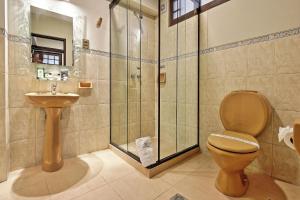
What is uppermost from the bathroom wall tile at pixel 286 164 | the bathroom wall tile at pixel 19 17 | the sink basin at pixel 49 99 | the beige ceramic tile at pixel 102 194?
the bathroom wall tile at pixel 19 17

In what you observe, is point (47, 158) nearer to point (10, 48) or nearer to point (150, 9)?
point (10, 48)

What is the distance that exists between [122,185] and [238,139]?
1068mm

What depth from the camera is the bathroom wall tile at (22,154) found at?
1610 millimetres

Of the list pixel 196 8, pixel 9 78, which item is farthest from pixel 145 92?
pixel 9 78

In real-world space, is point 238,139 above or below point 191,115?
below

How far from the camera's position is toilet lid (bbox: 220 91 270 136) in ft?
4.78

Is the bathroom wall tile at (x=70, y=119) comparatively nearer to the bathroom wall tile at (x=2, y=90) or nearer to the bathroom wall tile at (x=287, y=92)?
the bathroom wall tile at (x=2, y=90)

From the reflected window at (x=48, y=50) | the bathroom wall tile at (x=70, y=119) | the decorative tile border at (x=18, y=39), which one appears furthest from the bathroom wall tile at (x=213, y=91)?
the decorative tile border at (x=18, y=39)

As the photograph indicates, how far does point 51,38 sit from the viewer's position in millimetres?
1768

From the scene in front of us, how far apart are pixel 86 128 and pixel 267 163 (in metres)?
2.02

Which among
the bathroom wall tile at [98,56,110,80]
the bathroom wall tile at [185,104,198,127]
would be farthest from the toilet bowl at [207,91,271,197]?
the bathroom wall tile at [98,56,110,80]

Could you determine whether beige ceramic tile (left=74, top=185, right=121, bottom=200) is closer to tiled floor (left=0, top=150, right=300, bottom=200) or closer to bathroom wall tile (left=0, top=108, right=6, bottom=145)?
tiled floor (left=0, top=150, right=300, bottom=200)

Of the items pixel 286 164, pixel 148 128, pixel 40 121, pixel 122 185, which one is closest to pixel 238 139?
pixel 286 164

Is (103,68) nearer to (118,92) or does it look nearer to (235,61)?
(118,92)
